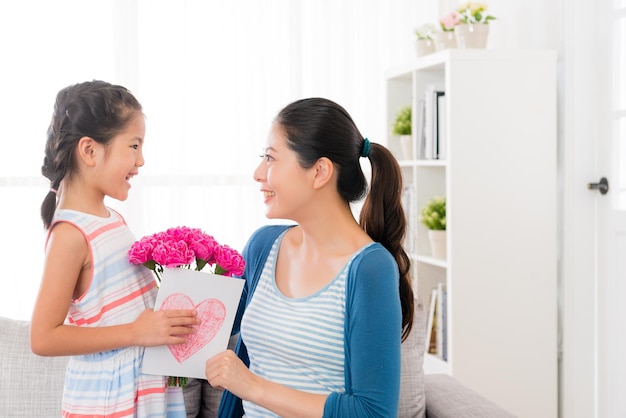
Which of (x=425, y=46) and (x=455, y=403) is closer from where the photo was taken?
(x=455, y=403)

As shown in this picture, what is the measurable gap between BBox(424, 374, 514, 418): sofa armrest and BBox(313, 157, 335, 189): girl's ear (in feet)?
2.68

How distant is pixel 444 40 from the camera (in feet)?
12.0

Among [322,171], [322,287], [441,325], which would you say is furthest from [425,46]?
[322,287]

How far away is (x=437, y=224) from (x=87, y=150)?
2185mm

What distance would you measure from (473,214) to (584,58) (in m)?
0.86

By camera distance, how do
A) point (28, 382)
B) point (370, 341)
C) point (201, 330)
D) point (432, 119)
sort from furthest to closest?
point (432, 119) → point (28, 382) → point (201, 330) → point (370, 341)

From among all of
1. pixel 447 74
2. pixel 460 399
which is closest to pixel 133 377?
pixel 460 399

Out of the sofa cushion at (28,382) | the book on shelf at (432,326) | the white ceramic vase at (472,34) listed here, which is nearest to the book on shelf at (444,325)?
the book on shelf at (432,326)

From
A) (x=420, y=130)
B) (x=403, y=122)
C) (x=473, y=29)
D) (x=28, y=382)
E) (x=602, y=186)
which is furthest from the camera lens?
(x=403, y=122)

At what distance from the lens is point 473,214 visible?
3377 millimetres

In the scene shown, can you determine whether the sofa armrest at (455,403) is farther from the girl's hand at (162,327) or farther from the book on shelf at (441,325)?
the book on shelf at (441,325)

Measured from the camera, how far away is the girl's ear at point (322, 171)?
1707mm

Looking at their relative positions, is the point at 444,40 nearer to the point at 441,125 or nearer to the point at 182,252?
the point at 441,125

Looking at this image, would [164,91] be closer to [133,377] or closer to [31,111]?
[31,111]
